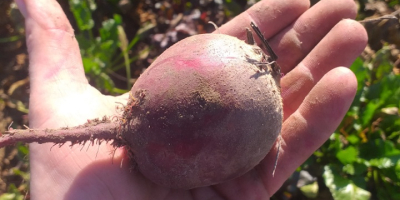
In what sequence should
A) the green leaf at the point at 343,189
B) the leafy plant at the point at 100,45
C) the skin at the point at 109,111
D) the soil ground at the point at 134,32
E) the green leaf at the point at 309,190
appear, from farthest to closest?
the soil ground at the point at 134,32, the leafy plant at the point at 100,45, the green leaf at the point at 309,190, the green leaf at the point at 343,189, the skin at the point at 109,111

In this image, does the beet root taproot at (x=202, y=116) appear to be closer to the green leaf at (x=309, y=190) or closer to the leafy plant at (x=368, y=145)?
the green leaf at (x=309, y=190)

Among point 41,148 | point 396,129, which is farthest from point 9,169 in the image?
point 396,129

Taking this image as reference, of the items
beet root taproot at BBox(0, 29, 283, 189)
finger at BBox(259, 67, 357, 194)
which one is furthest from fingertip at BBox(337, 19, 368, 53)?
beet root taproot at BBox(0, 29, 283, 189)

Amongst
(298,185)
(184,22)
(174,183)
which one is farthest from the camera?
(184,22)

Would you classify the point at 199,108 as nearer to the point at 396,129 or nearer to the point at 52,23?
the point at 52,23

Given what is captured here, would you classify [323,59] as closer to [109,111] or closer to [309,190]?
[309,190]

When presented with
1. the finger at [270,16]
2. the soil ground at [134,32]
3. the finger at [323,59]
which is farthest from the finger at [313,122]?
the soil ground at [134,32]

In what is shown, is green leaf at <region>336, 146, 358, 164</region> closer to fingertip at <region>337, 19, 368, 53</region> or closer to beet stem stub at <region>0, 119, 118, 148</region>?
fingertip at <region>337, 19, 368, 53</region>
